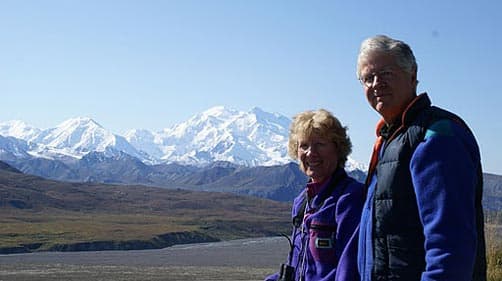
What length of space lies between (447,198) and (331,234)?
1.20m

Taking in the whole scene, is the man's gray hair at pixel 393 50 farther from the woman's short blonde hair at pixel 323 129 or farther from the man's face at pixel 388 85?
the woman's short blonde hair at pixel 323 129

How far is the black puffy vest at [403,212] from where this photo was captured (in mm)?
3162

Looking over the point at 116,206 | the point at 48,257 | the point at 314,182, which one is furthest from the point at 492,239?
the point at 116,206

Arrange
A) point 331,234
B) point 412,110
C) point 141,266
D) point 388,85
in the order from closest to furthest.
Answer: point 412,110, point 388,85, point 331,234, point 141,266

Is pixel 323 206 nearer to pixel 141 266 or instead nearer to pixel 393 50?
pixel 393 50

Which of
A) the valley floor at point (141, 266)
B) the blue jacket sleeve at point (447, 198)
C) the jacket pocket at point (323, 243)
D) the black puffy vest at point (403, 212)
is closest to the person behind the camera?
the blue jacket sleeve at point (447, 198)

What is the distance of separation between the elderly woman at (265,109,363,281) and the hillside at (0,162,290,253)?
59649 millimetres

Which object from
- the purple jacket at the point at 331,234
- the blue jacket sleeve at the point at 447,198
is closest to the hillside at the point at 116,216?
the purple jacket at the point at 331,234

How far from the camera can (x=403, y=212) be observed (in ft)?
10.5

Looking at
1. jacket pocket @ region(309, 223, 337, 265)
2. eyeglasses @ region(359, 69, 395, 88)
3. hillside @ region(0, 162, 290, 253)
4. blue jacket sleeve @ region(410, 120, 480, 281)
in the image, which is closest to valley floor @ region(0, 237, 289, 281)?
hillside @ region(0, 162, 290, 253)

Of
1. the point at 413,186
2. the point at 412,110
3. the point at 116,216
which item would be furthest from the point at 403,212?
the point at 116,216

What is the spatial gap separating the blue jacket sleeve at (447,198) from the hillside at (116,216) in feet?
200

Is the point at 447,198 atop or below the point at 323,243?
atop

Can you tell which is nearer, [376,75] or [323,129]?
[376,75]
